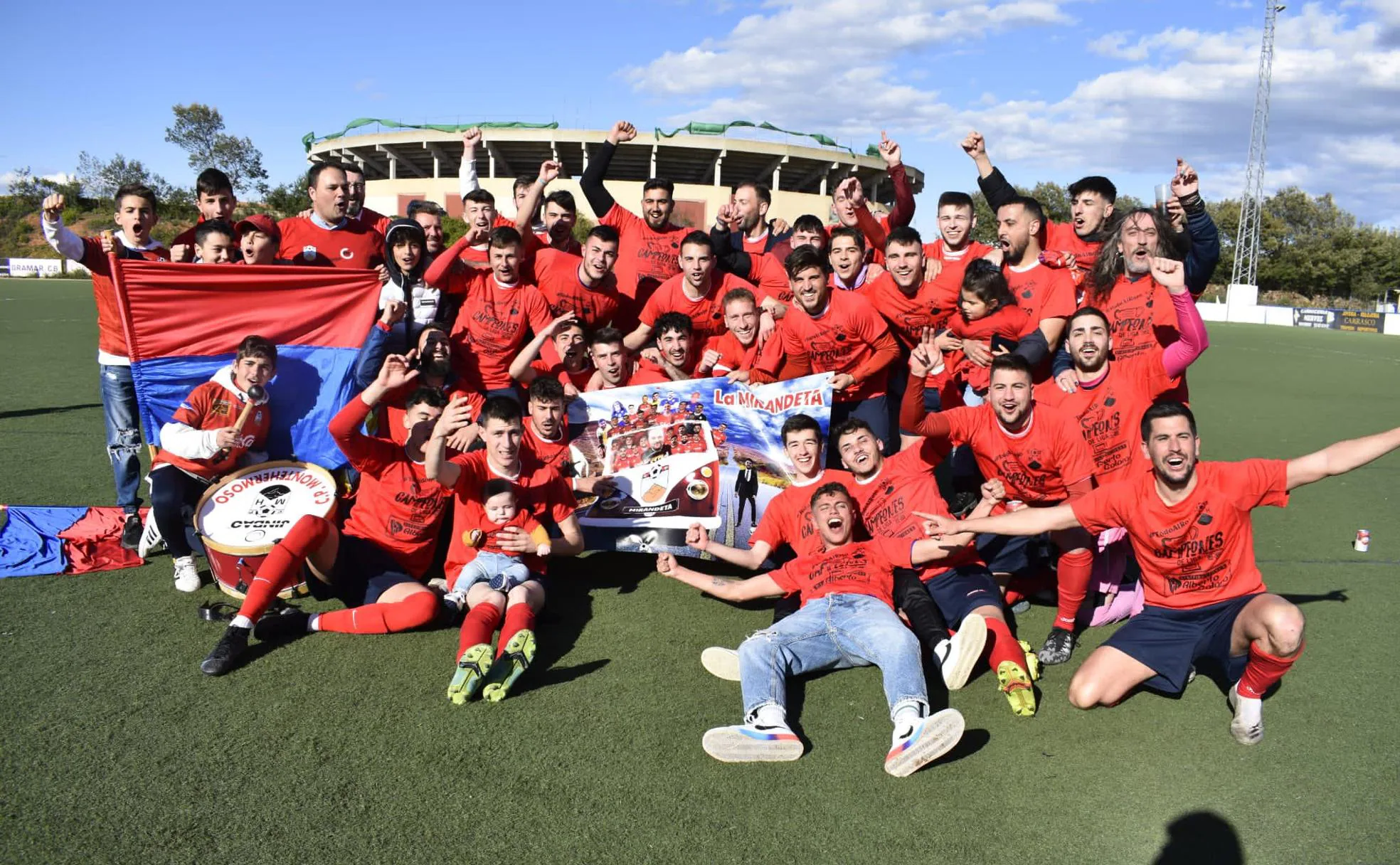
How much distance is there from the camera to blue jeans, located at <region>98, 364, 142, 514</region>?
20.0 feet

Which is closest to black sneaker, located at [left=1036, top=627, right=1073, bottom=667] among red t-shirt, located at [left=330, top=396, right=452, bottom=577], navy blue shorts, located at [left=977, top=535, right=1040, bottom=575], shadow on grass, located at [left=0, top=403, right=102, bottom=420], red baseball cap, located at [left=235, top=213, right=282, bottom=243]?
navy blue shorts, located at [left=977, top=535, right=1040, bottom=575]

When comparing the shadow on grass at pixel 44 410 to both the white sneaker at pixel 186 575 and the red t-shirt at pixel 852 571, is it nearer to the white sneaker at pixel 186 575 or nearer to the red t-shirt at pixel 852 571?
the white sneaker at pixel 186 575

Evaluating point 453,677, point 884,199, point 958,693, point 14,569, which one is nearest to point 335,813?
point 453,677

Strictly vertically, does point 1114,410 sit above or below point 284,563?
above

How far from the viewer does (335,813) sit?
10.3 ft

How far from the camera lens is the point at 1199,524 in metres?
4.00

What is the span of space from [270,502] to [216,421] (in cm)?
83

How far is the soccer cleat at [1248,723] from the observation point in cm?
376

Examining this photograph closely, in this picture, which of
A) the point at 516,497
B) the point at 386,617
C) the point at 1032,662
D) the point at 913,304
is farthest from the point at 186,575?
the point at 913,304

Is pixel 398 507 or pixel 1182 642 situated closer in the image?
pixel 1182 642

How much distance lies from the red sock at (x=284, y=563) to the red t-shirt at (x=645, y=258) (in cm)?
331

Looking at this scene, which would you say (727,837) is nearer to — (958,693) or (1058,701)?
(958,693)

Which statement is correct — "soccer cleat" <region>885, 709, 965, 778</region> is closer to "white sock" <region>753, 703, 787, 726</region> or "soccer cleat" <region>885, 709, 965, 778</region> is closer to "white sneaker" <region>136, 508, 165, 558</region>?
"white sock" <region>753, 703, 787, 726</region>

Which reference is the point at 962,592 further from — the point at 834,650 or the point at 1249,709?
the point at 1249,709
